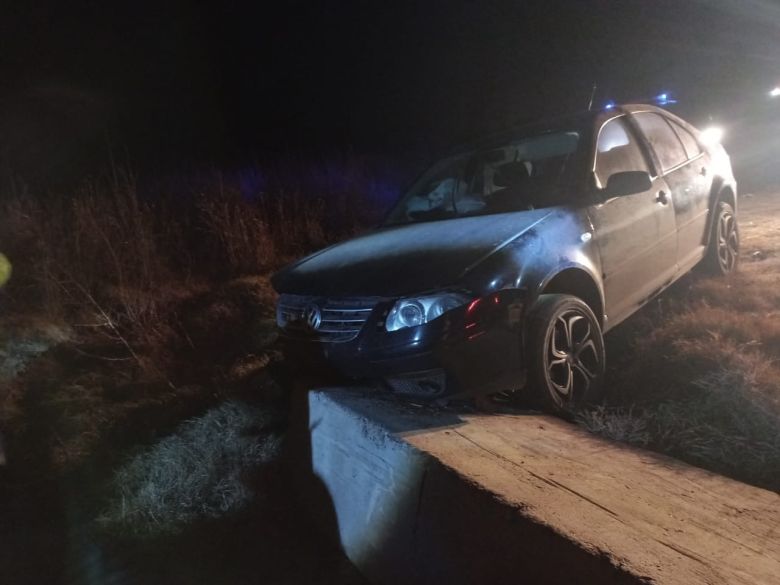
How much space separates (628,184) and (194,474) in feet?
9.82

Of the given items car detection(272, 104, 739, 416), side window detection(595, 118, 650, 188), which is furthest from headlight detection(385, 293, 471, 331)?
side window detection(595, 118, 650, 188)

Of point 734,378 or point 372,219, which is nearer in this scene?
point 734,378

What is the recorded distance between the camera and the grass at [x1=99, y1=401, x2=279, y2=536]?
9.92ft

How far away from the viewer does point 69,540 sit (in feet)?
9.80

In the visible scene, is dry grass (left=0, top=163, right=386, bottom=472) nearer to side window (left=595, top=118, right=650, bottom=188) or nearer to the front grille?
the front grille

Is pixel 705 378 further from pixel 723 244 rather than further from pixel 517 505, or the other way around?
pixel 723 244

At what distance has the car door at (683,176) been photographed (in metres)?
4.19

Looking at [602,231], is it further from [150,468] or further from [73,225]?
[73,225]

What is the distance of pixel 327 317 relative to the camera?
9.65ft

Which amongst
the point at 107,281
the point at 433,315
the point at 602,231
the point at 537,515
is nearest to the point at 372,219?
the point at 107,281

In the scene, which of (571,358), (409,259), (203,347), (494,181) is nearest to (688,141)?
(494,181)

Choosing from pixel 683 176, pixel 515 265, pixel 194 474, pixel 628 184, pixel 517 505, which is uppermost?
pixel 683 176

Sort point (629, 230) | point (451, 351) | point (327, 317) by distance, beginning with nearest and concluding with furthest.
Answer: point (451, 351), point (327, 317), point (629, 230)

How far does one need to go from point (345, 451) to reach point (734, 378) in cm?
195
